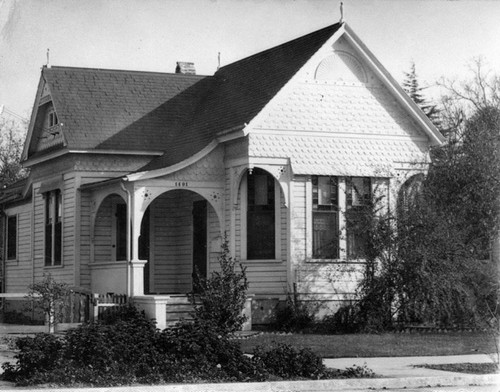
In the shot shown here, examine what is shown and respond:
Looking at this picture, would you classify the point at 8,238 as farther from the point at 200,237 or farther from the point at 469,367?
the point at 469,367

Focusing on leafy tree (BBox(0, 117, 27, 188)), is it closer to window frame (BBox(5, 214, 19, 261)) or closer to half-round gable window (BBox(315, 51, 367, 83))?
window frame (BBox(5, 214, 19, 261))

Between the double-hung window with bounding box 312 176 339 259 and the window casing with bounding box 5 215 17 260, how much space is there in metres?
14.9

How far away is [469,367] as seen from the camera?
17.2 meters

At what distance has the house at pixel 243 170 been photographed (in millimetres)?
26297

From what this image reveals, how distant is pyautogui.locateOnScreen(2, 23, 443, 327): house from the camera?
26.3 m

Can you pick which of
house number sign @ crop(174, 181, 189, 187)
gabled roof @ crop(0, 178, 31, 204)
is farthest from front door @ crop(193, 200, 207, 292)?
gabled roof @ crop(0, 178, 31, 204)

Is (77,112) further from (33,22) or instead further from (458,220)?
(458,220)

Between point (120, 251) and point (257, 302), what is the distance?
19.0ft

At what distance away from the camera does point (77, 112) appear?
3047 centimetres

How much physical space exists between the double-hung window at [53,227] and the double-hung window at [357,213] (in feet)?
32.0

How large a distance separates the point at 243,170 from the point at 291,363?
1113 centimetres

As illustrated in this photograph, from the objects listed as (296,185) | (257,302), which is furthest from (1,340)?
(296,185)

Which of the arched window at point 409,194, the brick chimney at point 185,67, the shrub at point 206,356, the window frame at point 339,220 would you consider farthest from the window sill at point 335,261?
the brick chimney at point 185,67

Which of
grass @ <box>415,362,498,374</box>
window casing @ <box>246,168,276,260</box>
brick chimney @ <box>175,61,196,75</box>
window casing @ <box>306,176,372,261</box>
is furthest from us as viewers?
brick chimney @ <box>175,61,196,75</box>
